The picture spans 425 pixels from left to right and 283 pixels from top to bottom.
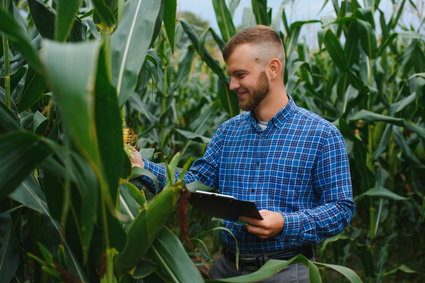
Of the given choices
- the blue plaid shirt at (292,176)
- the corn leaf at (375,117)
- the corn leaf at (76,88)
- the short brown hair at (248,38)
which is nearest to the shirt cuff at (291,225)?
the blue plaid shirt at (292,176)

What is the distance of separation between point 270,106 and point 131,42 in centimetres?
82

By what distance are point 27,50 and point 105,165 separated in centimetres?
24

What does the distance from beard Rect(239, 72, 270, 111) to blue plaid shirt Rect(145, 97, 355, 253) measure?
0.08 metres

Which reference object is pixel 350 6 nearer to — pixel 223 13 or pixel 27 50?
pixel 223 13

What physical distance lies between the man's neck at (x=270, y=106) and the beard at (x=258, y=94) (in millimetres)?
41

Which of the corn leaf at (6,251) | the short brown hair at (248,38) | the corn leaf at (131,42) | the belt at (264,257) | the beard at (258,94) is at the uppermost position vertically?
the corn leaf at (131,42)

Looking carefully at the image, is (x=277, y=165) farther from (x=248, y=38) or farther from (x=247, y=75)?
(x=248, y=38)

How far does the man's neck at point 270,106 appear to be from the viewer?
1755mm

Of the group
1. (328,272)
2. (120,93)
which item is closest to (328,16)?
(328,272)

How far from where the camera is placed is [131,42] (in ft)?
3.41

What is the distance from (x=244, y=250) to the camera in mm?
1698

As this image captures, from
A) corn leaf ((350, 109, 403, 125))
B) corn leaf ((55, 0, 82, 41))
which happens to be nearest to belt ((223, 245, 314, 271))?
corn leaf ((350, 109, 403, 125))

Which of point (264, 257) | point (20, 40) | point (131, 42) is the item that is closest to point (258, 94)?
point (264, 257)

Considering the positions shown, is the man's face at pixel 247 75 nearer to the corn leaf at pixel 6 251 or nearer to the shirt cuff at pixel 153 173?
the shirt cuff at pixel 153 173
